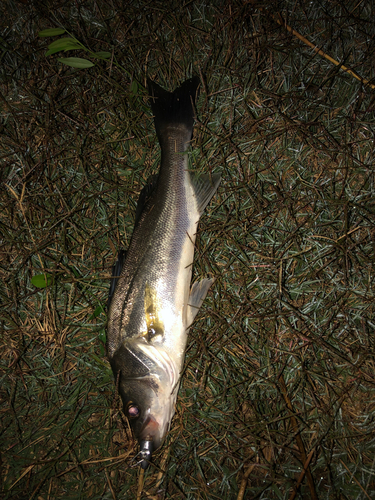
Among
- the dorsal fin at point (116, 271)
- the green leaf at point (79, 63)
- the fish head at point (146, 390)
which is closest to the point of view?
the fish head at point (146, 390)

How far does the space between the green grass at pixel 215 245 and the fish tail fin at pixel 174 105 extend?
11 centimetres

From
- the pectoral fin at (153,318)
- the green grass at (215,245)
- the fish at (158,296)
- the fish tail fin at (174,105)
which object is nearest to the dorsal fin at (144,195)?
the fish at (158,296)

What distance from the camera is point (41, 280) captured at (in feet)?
8.33

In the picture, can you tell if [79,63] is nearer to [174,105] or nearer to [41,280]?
[174,105]

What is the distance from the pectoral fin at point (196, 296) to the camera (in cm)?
237

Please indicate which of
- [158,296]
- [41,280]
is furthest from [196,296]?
[41,280]

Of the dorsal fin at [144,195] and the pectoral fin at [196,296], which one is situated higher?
the dorsal fin at [144,195]

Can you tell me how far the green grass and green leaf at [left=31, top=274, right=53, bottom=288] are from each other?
4 centimetres

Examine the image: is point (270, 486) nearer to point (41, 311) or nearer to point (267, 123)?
point (41, 311)

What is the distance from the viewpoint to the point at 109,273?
2631 mm

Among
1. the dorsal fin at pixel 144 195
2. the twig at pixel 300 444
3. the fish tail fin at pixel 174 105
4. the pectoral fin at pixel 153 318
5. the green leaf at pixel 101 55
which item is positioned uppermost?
the green leaf at pixel 101 55

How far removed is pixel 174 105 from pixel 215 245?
1157 millimetres

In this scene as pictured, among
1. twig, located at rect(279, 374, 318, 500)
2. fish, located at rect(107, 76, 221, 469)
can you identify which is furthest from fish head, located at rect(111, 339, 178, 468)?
twig, located at rect(279, 374, 318, 500)

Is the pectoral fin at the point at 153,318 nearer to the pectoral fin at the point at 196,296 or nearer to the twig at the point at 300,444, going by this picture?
the pectoral fin at the point at 196,296
